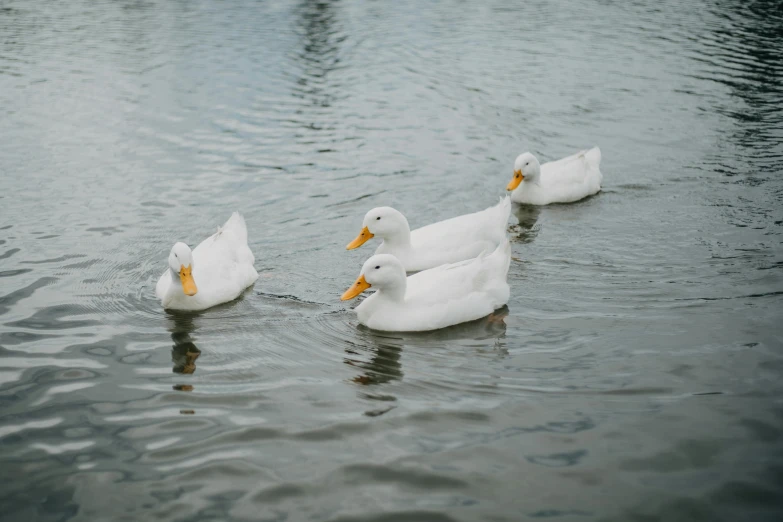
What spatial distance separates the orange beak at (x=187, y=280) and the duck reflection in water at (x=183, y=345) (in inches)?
11.3

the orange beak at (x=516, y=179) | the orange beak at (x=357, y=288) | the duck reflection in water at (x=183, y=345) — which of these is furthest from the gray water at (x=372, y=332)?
the orange beak at (x=516, y=179)

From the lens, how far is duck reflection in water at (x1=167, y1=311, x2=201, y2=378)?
258 inches

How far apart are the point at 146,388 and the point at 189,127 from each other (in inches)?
360

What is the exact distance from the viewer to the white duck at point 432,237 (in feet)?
28.0

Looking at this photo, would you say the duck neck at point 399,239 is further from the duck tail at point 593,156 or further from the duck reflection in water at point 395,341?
the duck tail at point 593,156

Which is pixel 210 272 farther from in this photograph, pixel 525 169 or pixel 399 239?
pixel 525 169

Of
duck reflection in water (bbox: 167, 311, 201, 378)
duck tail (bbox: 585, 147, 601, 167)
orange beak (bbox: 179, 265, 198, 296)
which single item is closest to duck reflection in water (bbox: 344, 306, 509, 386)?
duck reflection in water (bbox: 167, 311, 201, 378)

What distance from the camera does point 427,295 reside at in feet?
24.2

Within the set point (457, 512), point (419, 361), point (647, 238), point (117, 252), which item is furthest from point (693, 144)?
point (457, 512)

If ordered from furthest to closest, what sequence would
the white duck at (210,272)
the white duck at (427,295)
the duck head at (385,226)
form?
the duck head at (385,226) → the white duck at (210,272) → the white duck at (427,295)

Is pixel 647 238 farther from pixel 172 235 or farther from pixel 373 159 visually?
pixel 172 235

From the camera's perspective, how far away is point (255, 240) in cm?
971

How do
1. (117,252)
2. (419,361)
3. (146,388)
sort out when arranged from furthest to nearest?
1. (117,252)
2. (419,361)
3. (146,388)

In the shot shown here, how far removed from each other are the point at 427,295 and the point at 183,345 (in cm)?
226
